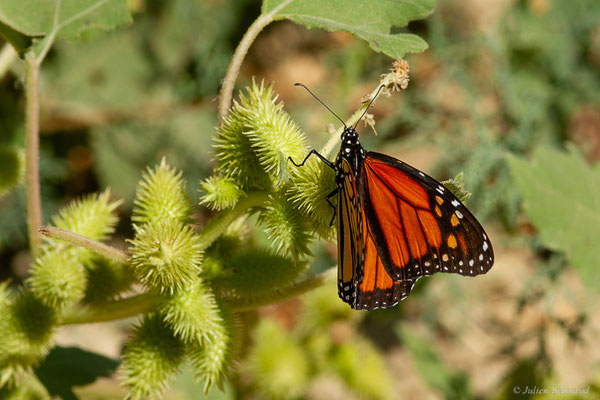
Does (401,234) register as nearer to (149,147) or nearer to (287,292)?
(287,292)

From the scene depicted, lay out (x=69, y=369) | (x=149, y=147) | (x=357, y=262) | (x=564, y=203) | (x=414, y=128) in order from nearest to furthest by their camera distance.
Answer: (x=357, y=262) → (x=69, y=369) → (x=564, y=203) → (x=149, y=147) → (x=414, y=128)

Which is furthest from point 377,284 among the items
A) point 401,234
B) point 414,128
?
point 414,128

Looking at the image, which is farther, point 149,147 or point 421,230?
point 149,147

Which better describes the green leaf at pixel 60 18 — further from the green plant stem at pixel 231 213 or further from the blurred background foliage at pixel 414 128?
the blurred background foliage at pixel 414 128

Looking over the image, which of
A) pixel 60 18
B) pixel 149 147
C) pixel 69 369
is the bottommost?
pixel 69 369

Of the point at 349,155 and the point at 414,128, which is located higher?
the point at 414,128

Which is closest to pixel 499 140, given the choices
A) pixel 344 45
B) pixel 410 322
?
pixel 410 322

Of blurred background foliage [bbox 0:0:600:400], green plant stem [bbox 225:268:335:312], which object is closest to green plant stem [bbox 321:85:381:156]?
green plant stem [bbox 225:268:335:312]

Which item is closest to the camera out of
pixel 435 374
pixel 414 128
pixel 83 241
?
pixel 83 241
